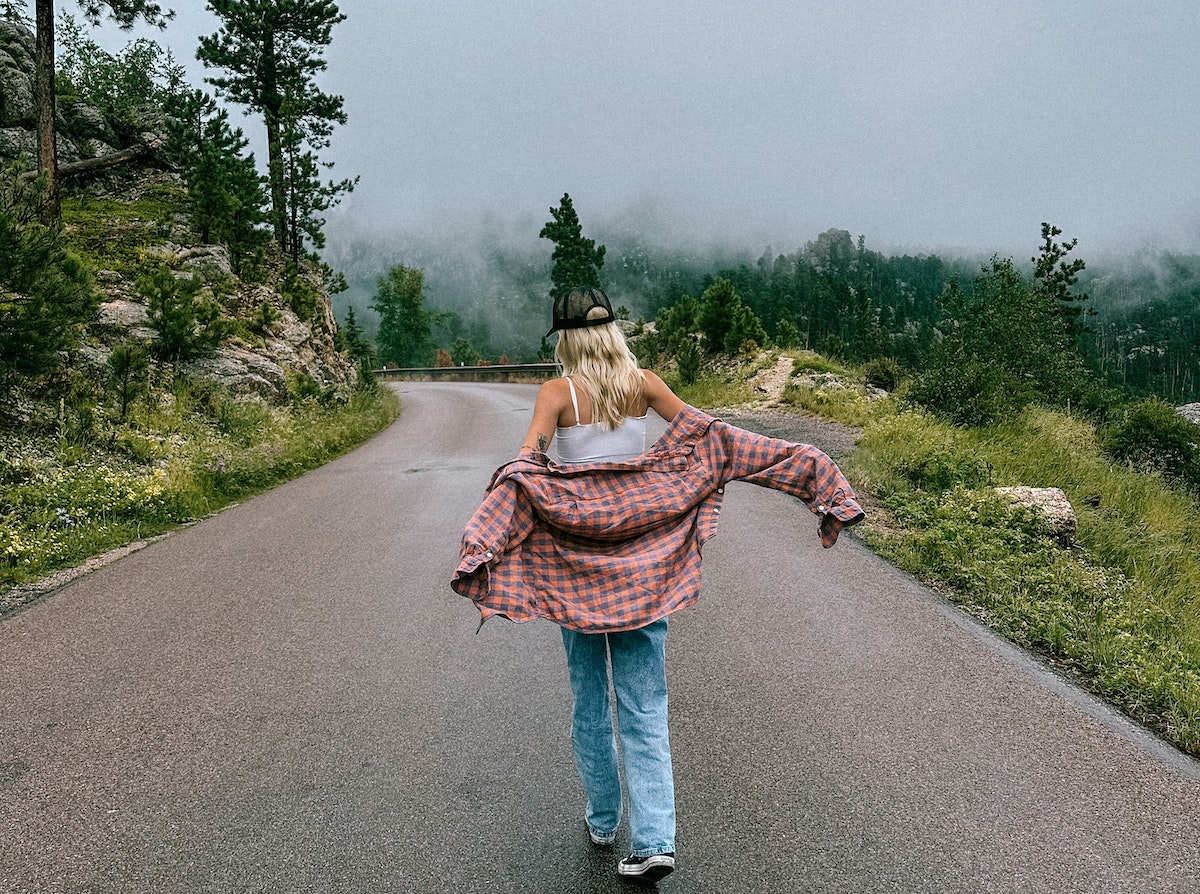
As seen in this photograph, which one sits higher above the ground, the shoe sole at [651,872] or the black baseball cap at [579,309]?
the black baseball cap at [579,309]

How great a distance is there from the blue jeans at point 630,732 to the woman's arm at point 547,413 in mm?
693

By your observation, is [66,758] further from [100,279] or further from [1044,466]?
[100,279]

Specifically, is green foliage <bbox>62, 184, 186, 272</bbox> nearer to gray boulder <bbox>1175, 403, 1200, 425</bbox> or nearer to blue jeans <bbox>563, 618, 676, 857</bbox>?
blue jeans <bbox>563, 618, 676, 857</bbox>

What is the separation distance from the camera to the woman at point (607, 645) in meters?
2.55

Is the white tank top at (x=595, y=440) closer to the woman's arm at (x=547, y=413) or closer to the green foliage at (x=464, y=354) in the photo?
the woman's arm at (x=547, y=413)

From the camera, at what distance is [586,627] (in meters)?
2.51

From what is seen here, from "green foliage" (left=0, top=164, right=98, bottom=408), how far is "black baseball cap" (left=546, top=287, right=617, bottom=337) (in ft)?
26.5

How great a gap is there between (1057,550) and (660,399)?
528 cm

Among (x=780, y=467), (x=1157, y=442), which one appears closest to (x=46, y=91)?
(x=780, y=467)

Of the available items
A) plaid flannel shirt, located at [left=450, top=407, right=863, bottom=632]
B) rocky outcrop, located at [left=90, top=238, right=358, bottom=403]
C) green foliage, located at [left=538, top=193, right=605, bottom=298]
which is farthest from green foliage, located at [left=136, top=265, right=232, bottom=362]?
green foliage, located at [left=538, top=193, right=605, bottom=298]

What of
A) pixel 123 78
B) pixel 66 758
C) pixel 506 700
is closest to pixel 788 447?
pixel 506 700

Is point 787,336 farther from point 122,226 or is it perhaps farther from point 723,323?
point 122,226

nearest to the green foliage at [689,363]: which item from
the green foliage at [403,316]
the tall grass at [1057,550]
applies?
the tall grass at [1057,550]

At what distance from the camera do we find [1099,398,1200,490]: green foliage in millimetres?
13492
